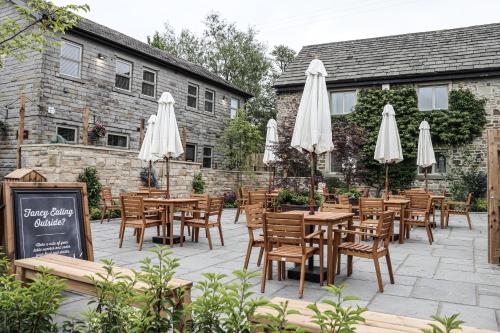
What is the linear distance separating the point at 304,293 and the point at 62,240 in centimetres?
268

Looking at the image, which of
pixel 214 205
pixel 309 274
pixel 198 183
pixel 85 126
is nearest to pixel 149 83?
pixel 85 126

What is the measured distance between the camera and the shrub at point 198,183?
15.6 meters

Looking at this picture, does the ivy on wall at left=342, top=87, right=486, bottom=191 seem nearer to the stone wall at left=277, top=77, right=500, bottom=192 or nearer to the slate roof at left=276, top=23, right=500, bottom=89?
A: the stone wall at left=277, top=77, right=500, bottom=192

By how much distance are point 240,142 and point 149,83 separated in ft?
17.1

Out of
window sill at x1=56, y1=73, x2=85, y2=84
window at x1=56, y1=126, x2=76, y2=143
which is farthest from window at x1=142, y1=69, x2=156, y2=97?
window at x1=56, y1=126, x2=76, y2=143

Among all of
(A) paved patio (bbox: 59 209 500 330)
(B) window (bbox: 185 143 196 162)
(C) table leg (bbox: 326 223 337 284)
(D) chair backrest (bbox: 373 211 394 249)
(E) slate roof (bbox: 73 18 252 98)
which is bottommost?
(A) paved patio (bbox: 59 209 500 330)

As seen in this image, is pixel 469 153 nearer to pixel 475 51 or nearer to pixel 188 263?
pixel 475 51

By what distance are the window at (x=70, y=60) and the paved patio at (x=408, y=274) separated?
752 centimetres

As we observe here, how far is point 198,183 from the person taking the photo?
15672mm

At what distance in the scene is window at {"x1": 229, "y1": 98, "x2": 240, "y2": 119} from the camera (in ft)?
74.0

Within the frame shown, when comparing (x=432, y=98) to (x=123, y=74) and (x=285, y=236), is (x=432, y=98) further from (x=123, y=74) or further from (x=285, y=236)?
(x=285, y=236)

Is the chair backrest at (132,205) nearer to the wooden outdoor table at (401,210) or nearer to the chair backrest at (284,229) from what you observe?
the chair backrest at (284,229)

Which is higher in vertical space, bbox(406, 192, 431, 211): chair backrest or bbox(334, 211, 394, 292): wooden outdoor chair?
bbox(406, 192, 431, 211): chair backrest

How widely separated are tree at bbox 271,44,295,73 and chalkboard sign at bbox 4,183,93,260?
3287 cm
